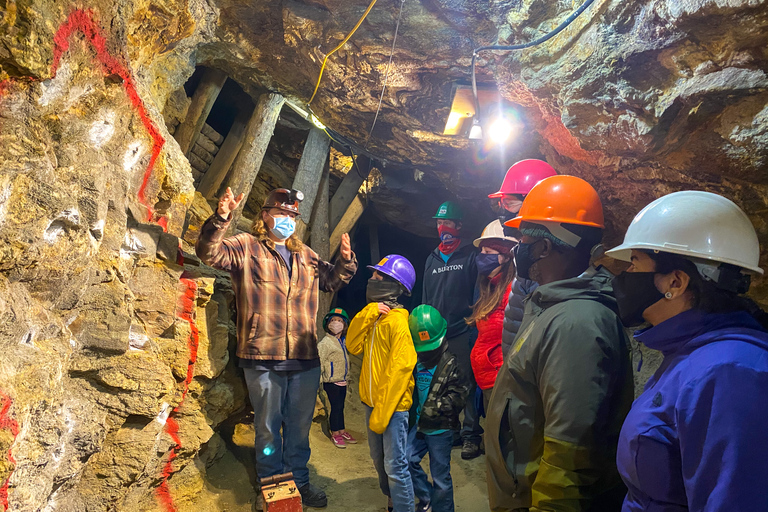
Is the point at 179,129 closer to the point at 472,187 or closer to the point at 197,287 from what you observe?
the point at 197,287

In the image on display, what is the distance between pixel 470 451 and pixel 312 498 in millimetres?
1544

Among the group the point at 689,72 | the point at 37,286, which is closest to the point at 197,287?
the point at 37,286

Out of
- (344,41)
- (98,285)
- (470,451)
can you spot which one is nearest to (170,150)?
(98,285)

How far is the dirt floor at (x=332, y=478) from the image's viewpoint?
3295 millimetres

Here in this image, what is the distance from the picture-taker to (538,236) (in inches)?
77.5

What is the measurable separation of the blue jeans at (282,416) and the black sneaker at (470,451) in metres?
1.52

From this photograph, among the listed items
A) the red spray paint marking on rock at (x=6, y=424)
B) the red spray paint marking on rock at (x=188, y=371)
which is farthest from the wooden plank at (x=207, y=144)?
the red spray paint marking on rock at (x=6, y=424)

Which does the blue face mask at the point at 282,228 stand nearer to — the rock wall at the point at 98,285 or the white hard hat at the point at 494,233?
the rock wall at the point at 98,285

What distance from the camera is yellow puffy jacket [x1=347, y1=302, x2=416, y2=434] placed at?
2.82 m

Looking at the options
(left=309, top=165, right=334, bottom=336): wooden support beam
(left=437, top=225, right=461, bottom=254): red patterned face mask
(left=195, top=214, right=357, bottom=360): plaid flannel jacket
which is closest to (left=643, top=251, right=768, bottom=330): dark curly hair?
(left=195, top=214, right=357, bottom=360): plaid flannel jacket

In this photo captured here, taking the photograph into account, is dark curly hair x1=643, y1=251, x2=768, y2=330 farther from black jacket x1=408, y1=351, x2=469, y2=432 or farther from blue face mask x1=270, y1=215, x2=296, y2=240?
blue face mask x1=270, y1=215, x2=296, y2=240

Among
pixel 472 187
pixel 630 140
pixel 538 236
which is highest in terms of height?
pixel 472 187

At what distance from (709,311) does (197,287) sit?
2.93 metres

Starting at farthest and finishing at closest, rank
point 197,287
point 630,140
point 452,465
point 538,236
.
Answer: point 452,465, point 197,287, point 630,140, point 538,236
